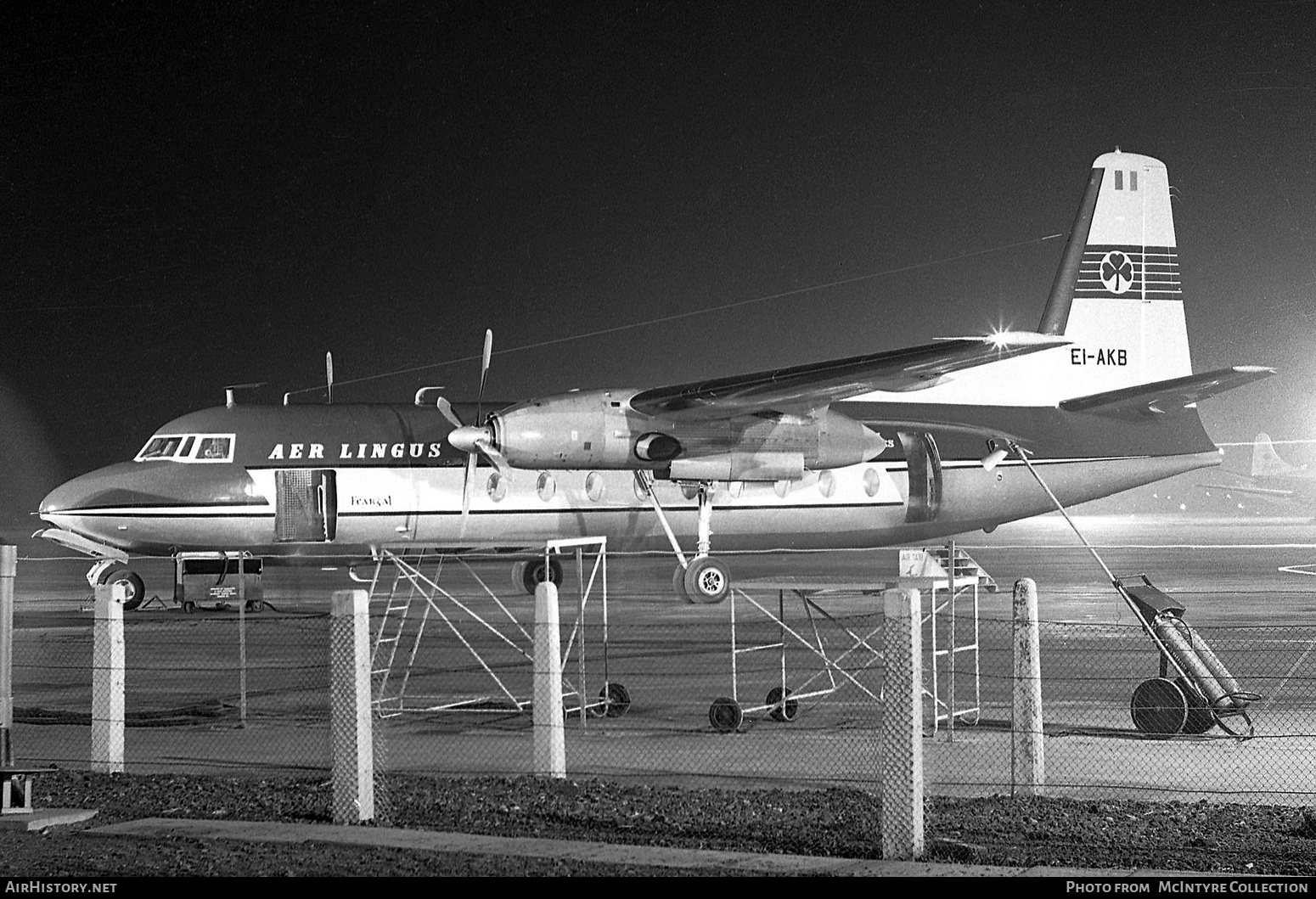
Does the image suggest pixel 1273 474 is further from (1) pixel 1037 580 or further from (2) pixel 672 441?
(2) pixel 672 441

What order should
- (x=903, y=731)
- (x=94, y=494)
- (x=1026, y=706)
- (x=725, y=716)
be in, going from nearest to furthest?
(x=903, y=731) → (x=1026, y=706) → (x=725, y=716) → (x=94, y=494)

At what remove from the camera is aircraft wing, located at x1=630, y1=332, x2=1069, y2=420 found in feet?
68.6

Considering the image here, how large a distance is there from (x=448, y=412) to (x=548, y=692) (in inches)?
627

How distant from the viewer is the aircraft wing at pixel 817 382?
20922 millimetres

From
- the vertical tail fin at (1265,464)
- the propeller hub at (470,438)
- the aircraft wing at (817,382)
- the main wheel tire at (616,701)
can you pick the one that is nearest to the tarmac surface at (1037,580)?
the aircraft wing at (817,382)

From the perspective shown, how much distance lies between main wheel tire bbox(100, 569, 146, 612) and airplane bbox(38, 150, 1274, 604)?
2.9 inches

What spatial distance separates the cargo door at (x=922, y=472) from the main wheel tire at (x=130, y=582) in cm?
1426

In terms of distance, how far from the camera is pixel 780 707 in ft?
38.0

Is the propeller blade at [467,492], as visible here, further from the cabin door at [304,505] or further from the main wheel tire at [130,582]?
the main wheel tire at [130,582]

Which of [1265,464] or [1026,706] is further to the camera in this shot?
[1265,464]

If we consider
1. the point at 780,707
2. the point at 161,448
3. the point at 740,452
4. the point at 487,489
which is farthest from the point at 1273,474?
the point at 780,707

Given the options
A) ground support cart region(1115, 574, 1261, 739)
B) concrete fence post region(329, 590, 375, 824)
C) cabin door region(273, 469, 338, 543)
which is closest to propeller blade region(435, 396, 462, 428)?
cabin door region(273, 469, 338, 543)

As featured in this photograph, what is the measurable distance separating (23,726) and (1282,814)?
951cm

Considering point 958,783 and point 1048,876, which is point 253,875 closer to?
point 1048,876
